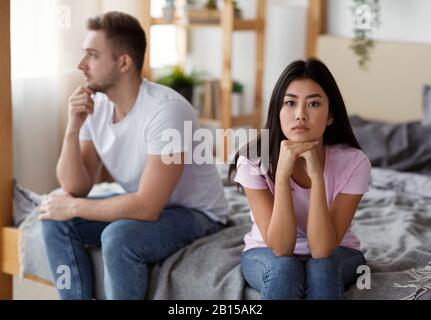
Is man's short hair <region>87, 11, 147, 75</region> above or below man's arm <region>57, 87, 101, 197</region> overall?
above

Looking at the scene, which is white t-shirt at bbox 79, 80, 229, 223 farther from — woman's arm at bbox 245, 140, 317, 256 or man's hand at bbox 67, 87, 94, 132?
woman's arm at bbox 245, 140, 317, 256

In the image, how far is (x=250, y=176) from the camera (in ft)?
5.64

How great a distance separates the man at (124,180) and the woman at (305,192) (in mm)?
245

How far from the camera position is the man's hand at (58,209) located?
198 cm

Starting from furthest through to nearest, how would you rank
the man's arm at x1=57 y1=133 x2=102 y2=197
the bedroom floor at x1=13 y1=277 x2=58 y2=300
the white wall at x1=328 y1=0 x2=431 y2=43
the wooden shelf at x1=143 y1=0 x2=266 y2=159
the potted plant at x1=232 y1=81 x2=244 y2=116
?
the potted plant at x1=232 y1=81 x2=244 y2=116 < the wooden shelf at x1=143 y1=0 x2=266 y2=159 < the white wall at x1=328 y1=0 x2=431 y2=43 < the bedroom floor at x1=13 y1=277 x2=58 y2=300 < the man's arm at x1=57 y1=133 x2=102 y2=197

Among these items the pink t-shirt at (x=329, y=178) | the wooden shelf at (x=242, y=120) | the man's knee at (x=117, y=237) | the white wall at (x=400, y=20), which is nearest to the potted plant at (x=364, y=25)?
the white wall at (x=400, y=20)

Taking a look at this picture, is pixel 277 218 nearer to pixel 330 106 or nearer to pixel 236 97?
pixel 330 106

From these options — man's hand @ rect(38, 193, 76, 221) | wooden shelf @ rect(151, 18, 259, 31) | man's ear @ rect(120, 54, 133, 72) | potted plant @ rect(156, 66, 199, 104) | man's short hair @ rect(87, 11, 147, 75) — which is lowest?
man's hand @ rect(38, 193, 76, 221)

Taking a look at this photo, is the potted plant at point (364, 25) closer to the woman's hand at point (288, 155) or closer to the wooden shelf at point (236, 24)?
the wooden shelf at point (236, 24)

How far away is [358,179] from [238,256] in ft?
1.27

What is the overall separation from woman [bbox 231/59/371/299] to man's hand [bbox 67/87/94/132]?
0.48 m

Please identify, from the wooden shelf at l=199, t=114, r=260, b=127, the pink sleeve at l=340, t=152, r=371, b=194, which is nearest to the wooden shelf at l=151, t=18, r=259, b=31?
the wooden shelf at l=199, t=114, r=260, b=127

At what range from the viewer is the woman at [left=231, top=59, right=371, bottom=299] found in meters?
1.62

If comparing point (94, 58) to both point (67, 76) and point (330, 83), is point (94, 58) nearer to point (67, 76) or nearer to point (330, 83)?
point (67, 76)
